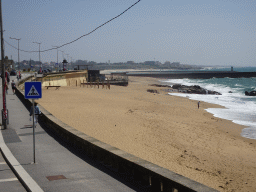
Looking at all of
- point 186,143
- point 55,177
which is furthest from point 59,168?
point 186,143

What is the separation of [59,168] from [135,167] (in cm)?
275

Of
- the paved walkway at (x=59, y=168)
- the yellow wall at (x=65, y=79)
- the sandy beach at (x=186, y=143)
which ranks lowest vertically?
the sandy beach at (x=186, y=143)

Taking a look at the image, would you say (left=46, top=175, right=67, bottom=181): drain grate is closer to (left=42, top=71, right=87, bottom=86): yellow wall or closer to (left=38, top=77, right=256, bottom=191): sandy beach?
(left=38, top=77, right=256, bottom=191): sandy beach

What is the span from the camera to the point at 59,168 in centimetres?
893

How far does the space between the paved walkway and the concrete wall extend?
25 centimetres

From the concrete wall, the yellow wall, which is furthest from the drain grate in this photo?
the yellow wall

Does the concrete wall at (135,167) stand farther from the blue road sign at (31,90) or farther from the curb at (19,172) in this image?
the blue road sign at (31,90)

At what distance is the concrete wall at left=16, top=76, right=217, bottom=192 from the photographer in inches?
234

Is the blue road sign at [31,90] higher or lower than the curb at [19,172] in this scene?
higher

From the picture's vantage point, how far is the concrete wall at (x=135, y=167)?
595 centimetres

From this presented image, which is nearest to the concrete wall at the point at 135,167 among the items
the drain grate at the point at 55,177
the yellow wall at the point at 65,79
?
the drain grate at the point at 55,177

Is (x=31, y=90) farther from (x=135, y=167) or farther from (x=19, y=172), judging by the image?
(x=135, y=167)

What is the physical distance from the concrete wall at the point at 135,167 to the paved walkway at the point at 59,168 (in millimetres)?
247

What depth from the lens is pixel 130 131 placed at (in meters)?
20.2
